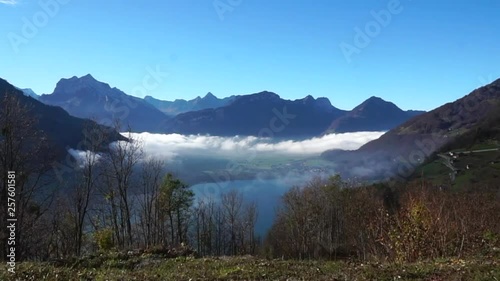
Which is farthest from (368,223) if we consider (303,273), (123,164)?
(123,164)

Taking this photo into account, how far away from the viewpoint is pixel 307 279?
511 inches

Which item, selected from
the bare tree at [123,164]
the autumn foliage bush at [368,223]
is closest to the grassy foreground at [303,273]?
the autumn foliage bush at [368,223]

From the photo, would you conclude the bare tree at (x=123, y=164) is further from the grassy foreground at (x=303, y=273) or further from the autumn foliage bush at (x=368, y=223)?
the grassy foreground at (x=303, y=273)

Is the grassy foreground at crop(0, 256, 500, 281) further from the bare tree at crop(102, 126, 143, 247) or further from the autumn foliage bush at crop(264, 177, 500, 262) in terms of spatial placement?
the bare tree at crop(102, 126, 143, 247)

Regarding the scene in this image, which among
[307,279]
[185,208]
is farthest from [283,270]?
[185,208]

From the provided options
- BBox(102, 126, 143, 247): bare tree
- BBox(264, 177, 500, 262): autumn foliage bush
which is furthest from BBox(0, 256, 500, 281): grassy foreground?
BBox(102, 126, 143, 247): bare tree

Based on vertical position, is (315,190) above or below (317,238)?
above

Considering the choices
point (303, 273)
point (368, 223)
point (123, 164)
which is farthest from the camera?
point (123, 164)

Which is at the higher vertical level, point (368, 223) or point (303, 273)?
point (303, 273)

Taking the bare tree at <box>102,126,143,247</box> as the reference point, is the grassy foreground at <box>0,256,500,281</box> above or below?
below

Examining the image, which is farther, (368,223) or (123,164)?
(123,164)

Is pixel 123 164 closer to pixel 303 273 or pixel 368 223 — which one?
pixel 368 223

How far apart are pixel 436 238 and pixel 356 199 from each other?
54332 mm

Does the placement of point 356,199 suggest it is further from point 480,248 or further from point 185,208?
point 480,248
